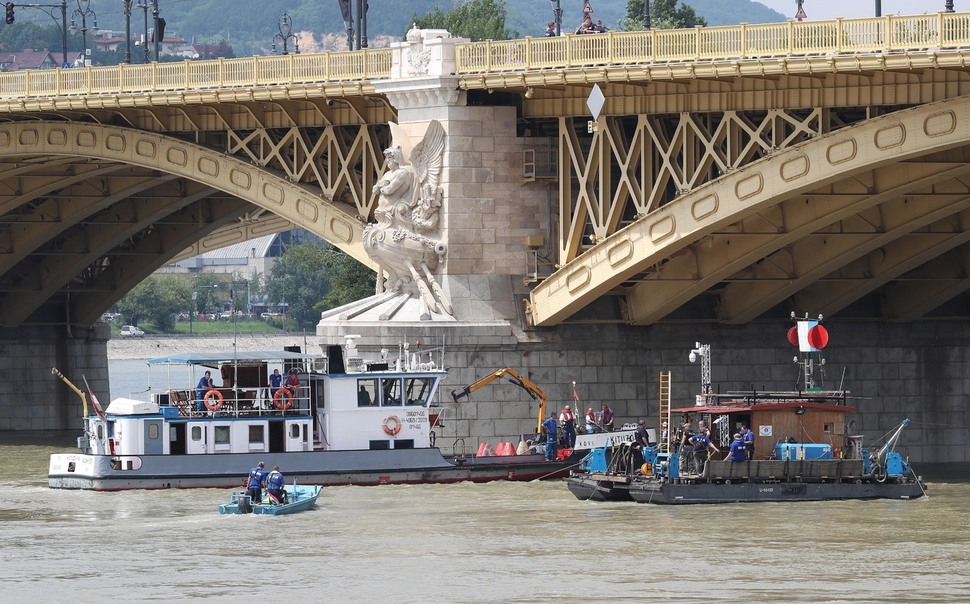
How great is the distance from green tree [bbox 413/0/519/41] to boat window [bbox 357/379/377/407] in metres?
75.6

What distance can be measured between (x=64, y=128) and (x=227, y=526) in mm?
26935

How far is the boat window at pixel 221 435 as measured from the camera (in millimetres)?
53188

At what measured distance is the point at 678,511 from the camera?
46.6 m

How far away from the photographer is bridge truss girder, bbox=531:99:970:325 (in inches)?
1898

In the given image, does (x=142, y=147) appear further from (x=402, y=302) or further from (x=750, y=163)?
(x=750, y=163)

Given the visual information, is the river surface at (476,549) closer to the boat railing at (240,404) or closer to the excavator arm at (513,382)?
the boat railing at (240,404)

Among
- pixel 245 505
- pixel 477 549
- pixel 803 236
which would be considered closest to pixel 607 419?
pixel 803 236

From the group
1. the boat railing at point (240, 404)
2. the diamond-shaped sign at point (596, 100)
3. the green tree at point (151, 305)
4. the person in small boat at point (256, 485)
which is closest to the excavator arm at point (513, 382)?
the boat railing at point (240, 404)

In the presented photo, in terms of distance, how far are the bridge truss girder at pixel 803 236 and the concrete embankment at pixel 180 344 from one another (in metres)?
106

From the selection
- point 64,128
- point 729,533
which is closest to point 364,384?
point 729,533

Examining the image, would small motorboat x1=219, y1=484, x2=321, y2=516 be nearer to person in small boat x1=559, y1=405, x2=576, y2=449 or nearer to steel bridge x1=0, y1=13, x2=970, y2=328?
person in small boat x1=559, y1=405, x2=576, y2=449

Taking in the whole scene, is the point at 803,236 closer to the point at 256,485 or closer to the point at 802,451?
the point at 802,451

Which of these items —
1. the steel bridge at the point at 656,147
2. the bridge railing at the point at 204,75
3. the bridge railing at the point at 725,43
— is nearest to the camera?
the bridge railing at the point at 725,43

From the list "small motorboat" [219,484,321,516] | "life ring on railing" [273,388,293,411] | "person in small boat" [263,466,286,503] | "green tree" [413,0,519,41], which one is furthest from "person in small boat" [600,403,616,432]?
"green tree" [413,0,519,41]
